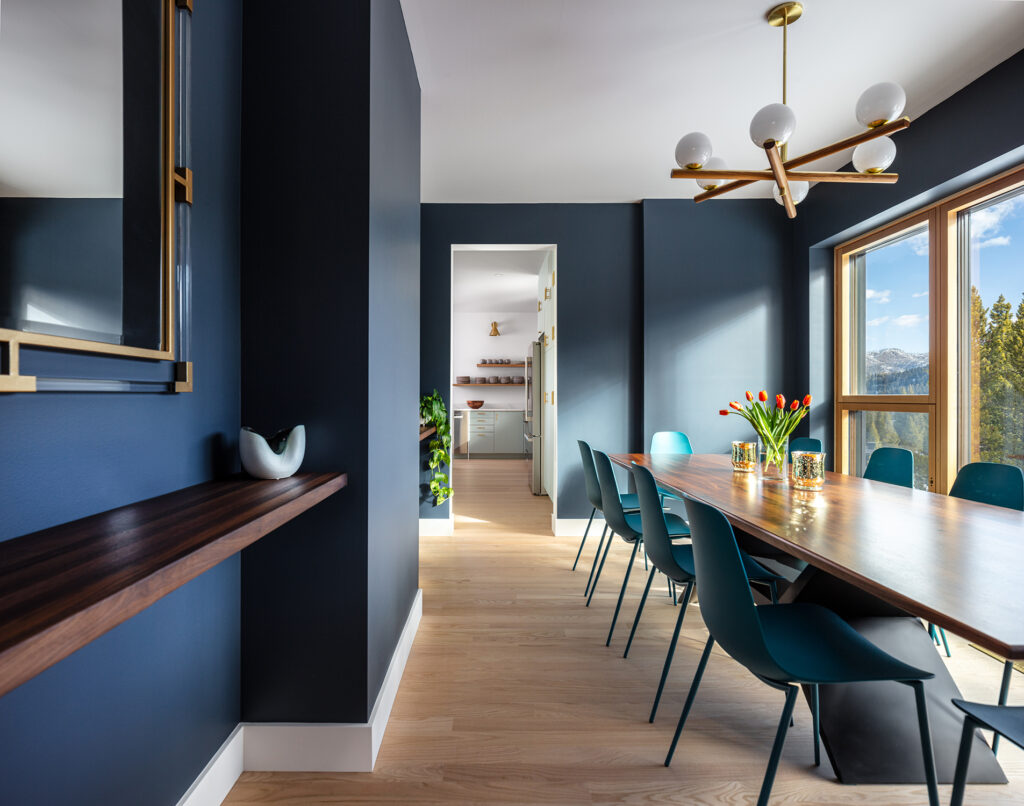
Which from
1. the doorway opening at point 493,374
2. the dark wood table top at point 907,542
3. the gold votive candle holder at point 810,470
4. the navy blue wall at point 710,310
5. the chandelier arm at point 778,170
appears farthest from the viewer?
the doorway opening at point 493,374

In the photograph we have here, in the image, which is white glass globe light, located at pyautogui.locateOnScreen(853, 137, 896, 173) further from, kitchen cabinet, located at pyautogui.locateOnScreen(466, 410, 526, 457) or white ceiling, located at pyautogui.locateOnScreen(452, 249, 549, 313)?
kitchen cabinet, located at pyautogui.locateOnScreen(466, 410, 526, 457)

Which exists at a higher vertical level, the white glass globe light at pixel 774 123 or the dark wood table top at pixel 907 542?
the white glass globe light at pixel 774 123

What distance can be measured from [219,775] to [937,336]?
4.19m

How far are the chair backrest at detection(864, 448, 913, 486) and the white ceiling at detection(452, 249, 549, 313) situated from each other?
10.7 ft

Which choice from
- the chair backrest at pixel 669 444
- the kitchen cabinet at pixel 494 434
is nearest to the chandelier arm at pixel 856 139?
the chair backrest at pixel 669 444

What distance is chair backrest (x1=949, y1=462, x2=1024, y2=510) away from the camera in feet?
6.59

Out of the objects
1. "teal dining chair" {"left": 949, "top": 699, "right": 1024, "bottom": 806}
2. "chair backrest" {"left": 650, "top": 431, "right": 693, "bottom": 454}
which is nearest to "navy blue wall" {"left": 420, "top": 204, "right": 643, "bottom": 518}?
"chair backrest" {"left": 650, "top": 431, "right": 693, "bottom": 454}

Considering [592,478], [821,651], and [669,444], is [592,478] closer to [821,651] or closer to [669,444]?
[669,444]

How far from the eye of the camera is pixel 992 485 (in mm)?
2107

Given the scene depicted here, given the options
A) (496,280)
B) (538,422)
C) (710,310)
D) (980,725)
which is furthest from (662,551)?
(496,280)

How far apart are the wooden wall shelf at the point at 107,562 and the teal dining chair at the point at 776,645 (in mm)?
1039

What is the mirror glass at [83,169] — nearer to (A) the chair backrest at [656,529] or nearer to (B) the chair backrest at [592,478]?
(A) the chair backrest at [656,529]

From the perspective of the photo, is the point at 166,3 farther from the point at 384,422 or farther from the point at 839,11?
the point at 839,11

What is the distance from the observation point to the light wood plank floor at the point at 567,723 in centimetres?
149
